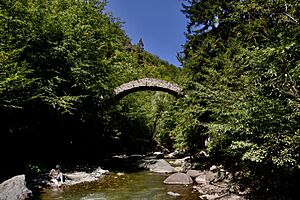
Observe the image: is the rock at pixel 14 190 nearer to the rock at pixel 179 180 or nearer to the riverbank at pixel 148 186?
the riverbank at pixel 148 186

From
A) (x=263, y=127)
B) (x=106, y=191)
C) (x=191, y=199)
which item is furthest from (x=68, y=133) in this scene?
(x=263, y=127)

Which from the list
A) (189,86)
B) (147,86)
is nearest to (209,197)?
(189,86)

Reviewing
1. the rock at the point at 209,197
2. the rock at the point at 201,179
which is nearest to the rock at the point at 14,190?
the rock at the point at 209,197

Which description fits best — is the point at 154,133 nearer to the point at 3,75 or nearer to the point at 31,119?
the point at 31,119

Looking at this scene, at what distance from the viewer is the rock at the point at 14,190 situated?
7292 mm

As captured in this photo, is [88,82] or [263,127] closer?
[263,127]

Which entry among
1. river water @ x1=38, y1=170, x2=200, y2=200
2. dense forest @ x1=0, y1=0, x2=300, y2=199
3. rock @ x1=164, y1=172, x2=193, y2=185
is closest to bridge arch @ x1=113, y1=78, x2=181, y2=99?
dense forest @ x1=0, y1=0, x2=300, y2=199

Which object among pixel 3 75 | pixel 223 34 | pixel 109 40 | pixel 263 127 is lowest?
pixel 263 127

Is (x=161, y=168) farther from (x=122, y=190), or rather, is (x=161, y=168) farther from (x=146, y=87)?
(x=146, y=87)

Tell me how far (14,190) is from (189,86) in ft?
29.1

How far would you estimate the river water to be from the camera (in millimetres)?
8820

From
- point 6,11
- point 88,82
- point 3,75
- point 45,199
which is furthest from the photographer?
point 88,82

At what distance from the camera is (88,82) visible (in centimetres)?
1448

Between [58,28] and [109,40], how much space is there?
5.01 metres
